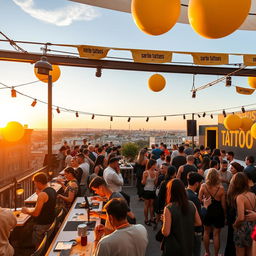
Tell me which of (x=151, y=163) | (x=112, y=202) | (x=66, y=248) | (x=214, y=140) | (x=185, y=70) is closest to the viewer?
(x=112, y=202)

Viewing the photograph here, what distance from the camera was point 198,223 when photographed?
223 centimetres

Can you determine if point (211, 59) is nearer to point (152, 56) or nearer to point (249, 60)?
point (249, 60)

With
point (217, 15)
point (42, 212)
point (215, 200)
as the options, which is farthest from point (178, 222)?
point (42, 212)

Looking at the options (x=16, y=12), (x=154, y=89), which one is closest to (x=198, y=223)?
(x=154, y=89)

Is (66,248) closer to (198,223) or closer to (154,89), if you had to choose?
(198,223)

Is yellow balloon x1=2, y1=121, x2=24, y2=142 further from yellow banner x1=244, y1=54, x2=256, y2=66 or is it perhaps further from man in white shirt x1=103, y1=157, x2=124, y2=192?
yellow banner x1=244, y1=54, x2=256, y2=66

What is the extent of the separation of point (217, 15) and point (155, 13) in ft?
1.33

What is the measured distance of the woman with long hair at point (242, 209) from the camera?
251cm

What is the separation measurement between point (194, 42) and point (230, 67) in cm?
134

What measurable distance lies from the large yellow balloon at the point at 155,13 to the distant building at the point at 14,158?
575 inches

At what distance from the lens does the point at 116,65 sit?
17.9 feet

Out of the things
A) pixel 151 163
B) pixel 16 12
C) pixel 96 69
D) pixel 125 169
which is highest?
pixel 16 12

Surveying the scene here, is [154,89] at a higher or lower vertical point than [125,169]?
higher

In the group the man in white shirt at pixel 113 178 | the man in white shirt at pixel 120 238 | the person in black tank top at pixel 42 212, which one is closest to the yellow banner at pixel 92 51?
the man in white shirt at pixel 113 178
